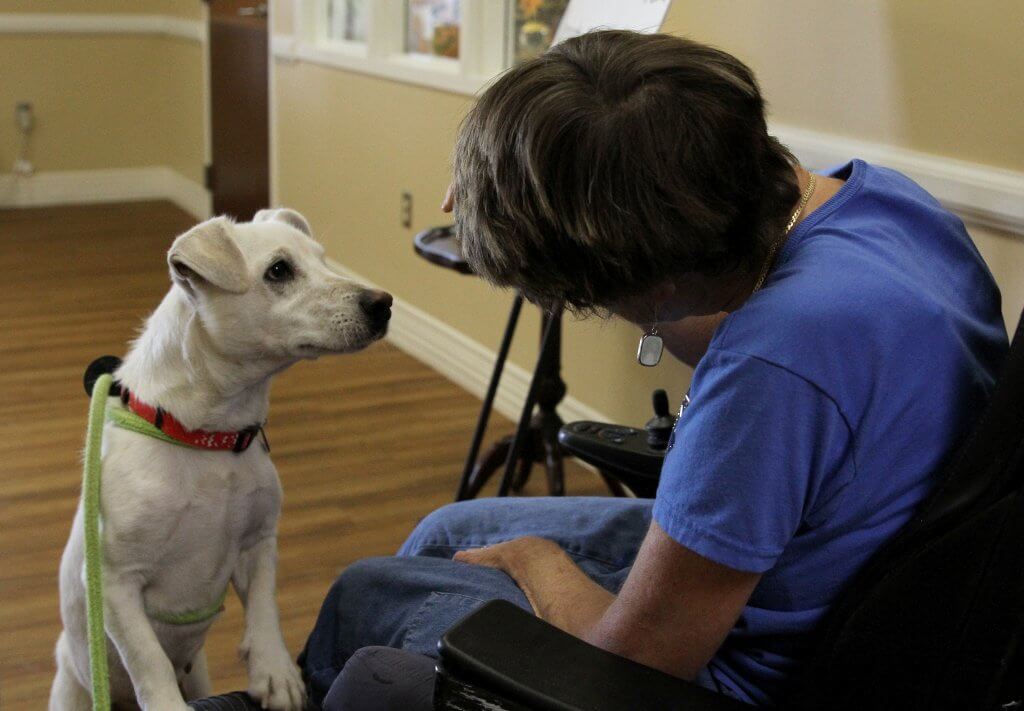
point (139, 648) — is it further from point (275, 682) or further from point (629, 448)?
point (629, 448)

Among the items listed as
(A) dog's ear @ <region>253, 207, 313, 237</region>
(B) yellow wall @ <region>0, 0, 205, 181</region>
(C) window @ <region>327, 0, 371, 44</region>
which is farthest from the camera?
(B) yellow wall @ <region>0, 0, 205, 181</region>

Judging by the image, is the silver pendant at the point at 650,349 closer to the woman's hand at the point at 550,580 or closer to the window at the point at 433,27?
the woman's hand at the point at 550,580

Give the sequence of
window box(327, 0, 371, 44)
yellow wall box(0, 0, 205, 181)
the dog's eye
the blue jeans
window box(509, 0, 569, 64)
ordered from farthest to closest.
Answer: yellow wall box(0, 0, 205, 181) → window box(327, 0, 371, 44) → window box(509, 0, 569, 64) → the dog's eye → the blue jeans

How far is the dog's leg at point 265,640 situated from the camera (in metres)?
1.39

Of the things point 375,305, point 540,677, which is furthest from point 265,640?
point 540,677

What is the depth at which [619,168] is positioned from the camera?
2.92ft

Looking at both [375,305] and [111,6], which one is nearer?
[375,305]

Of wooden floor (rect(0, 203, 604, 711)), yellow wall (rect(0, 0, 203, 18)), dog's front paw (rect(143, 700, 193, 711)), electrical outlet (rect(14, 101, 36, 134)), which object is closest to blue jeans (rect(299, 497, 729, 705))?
dog's front paw (rect(143, 700, 193, 711))

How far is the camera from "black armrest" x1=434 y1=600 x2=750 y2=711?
834mm

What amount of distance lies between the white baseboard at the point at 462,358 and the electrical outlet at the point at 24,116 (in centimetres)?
283

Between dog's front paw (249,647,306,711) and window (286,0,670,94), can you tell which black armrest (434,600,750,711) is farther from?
window (286,0,670,94)

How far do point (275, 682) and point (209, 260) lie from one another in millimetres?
522

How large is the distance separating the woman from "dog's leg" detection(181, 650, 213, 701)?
0.83 meters

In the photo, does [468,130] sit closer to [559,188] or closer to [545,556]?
[559,188]
